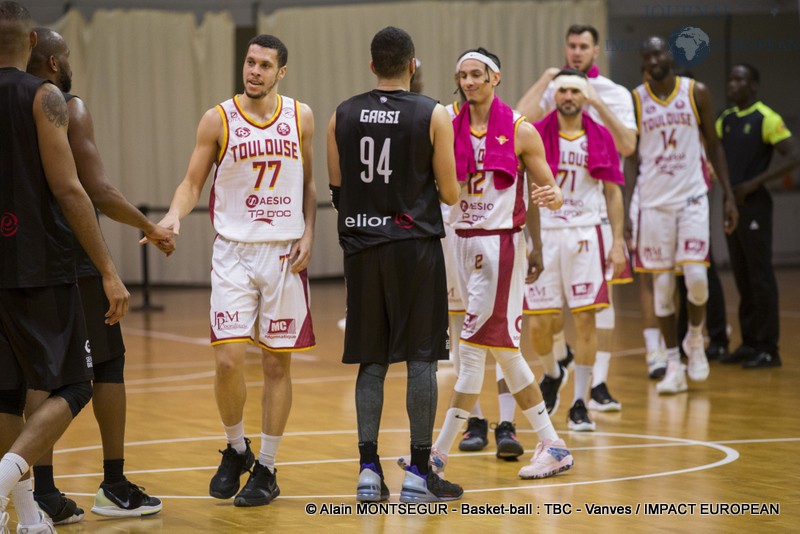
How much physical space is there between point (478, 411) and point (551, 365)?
68 cm

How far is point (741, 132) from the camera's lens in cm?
1027

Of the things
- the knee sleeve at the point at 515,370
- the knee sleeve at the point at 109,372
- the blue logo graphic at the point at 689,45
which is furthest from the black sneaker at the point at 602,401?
the blue logo graphic at the point at 689,45

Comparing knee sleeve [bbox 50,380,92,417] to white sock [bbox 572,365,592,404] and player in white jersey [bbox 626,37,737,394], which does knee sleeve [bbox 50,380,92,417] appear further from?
player in white jersey [bbox 626,37,737,394]

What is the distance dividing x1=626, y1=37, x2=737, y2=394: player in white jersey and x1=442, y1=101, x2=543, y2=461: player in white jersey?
2.18 metres

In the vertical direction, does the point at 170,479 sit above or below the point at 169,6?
below

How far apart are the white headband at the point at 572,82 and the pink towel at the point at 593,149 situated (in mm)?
226

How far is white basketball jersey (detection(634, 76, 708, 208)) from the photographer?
347 inches

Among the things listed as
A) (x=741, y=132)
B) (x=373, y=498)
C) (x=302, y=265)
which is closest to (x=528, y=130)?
(x=302, y=265)

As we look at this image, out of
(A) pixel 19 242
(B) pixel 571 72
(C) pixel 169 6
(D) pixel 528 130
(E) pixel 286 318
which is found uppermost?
(C) pixel 169 6

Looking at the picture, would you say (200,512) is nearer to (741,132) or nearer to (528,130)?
(528,130)

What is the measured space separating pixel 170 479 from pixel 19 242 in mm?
1887

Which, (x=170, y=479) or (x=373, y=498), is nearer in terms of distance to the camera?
(x=373, y=498)

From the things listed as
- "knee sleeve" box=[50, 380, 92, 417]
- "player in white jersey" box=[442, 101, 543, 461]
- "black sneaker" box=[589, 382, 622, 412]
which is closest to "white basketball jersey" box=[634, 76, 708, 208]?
"black sneaker" box=[589, 382, 622, 412]

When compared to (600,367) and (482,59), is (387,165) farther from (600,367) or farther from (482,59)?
(600,367)
